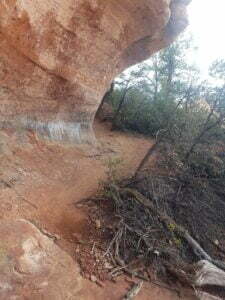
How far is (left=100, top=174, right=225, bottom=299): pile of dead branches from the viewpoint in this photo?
7.06 meters

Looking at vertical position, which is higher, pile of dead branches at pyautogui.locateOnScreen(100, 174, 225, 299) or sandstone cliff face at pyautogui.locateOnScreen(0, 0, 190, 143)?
sandstone cliff face at pyautogui.locateOnScreen(0, 0, 190, 143)

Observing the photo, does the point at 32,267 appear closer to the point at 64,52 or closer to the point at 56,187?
the point at 56,187

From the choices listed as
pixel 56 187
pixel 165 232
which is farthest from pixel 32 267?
pixel 165 232

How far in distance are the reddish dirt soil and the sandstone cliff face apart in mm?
773

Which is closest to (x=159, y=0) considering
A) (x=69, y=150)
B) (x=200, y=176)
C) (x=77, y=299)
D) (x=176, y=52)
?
(x=69, y=150)

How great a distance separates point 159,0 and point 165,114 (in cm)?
866

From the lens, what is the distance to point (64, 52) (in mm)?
10234

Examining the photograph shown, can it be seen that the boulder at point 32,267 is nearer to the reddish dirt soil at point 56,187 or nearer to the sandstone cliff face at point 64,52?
the reddish dirt soil at point 56,187

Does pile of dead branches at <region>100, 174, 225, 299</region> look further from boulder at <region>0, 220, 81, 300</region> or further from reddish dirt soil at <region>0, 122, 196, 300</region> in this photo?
boulder at <region>0, 220, 81, 300</region>

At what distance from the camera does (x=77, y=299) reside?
5.45 metres

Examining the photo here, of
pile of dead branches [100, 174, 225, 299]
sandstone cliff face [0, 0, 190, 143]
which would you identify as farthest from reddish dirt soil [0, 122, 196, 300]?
sandstone cliff face [0, 0, 190, 143]

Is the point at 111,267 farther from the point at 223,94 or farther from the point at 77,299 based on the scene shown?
the point at 223,94

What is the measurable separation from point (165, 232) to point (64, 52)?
20.7 feet

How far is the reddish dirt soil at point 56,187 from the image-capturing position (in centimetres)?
662
